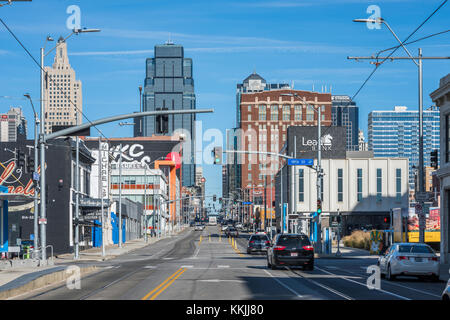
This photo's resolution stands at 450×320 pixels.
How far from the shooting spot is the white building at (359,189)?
110 m

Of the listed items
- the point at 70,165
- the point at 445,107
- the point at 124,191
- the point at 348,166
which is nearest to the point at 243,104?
the point at 124,191

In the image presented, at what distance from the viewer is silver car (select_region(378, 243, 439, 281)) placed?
28.7 metres

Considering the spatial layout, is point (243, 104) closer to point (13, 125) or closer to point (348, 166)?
point (348, 166)

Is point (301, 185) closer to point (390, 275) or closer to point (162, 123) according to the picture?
point (390, 275)

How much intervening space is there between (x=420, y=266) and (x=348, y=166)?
3247 inches

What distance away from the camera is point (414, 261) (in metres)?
28.8

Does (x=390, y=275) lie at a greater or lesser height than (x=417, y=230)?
greater

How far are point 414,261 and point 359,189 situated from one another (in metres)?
83.3

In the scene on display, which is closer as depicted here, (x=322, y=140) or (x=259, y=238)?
(x=259, y=238)

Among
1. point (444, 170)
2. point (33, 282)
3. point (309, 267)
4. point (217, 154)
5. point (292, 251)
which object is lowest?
point (309, 267)

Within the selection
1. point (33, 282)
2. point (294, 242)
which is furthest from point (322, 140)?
point (33, 282)

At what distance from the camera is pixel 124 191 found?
142m

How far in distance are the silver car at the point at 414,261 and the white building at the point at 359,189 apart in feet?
266

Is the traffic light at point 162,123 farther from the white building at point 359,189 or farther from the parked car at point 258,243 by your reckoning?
the white building at point 359,189
